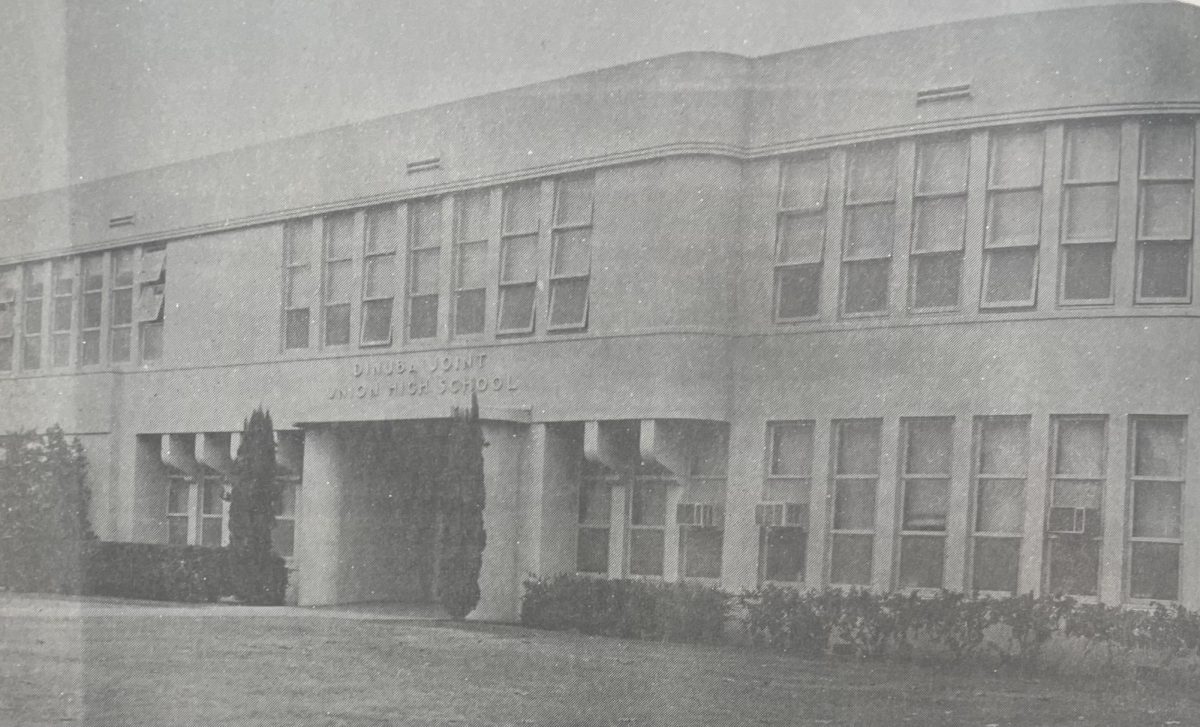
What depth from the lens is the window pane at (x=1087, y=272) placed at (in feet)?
22.1

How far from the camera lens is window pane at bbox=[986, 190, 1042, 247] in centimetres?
683

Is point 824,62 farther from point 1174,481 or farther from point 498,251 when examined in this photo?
point 1174,481

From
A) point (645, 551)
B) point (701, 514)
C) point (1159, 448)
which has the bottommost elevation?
point (645, 551)

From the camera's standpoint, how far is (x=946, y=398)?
6.91 metres

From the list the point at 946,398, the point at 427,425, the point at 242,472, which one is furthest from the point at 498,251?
the point at 946,398

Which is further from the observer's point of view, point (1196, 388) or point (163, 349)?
point (163, 349)

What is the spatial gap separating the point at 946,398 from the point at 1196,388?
1177 millimetres

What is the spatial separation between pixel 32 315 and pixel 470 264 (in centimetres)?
260

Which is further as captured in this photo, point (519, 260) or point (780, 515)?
point (519, 260)

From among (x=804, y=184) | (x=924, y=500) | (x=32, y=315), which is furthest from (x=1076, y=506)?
(x=32, y=315)

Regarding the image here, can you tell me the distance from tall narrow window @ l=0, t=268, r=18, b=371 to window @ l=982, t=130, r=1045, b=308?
17.4 feet

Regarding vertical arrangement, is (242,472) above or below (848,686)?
above

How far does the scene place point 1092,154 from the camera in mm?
6734

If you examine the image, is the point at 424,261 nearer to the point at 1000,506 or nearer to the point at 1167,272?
the point at 1000,506
